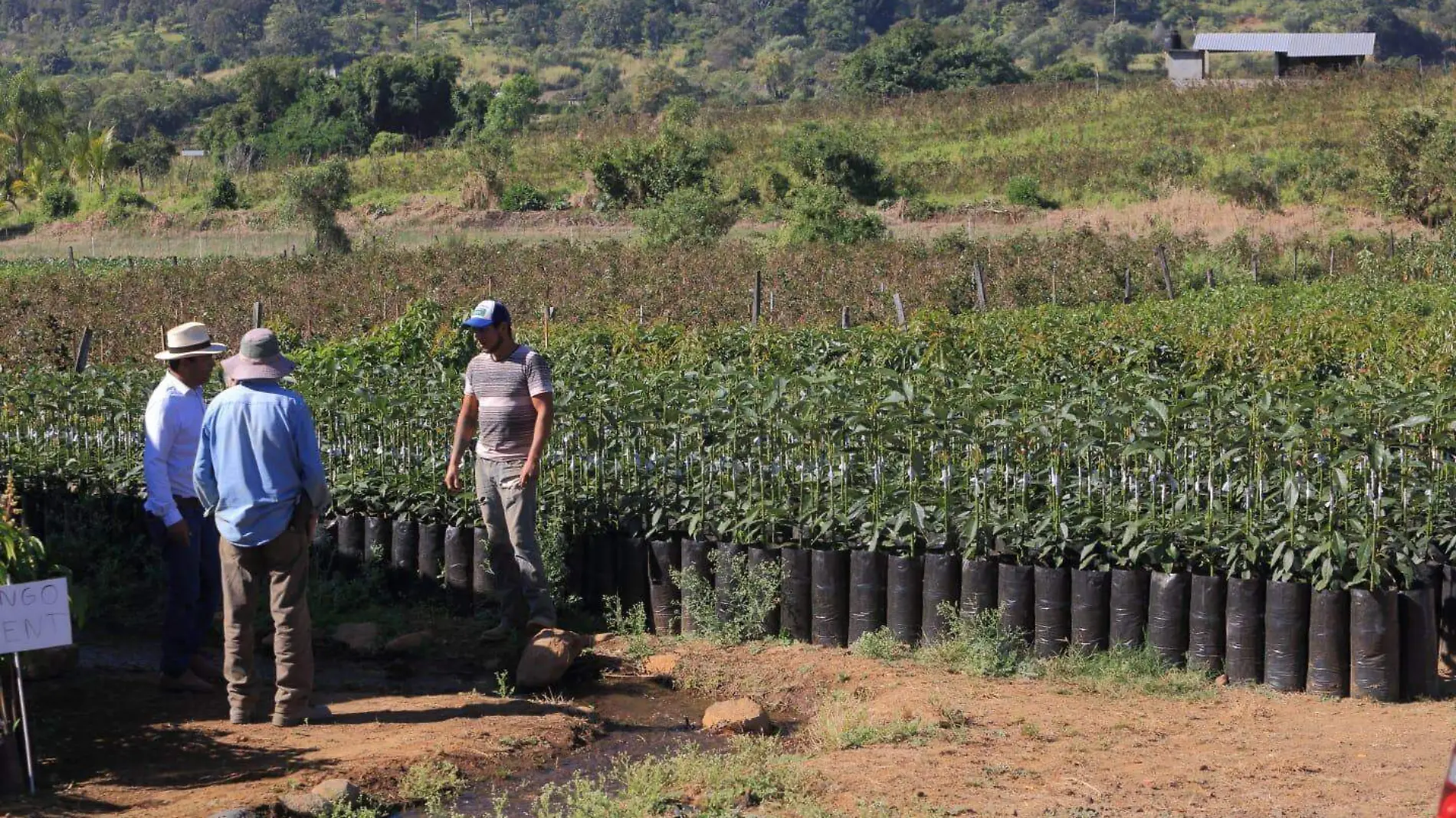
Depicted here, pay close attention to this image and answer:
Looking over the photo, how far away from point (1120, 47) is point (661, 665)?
328 feet

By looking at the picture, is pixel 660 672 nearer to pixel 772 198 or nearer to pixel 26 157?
pixel 772 198

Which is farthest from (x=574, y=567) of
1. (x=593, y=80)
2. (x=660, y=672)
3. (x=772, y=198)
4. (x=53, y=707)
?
(x=593, y=80)

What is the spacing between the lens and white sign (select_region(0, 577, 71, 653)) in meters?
5.39

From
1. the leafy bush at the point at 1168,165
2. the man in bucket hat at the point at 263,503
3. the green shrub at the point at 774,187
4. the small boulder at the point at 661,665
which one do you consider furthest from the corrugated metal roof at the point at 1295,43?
the man in bucket hat at the point at 263,503

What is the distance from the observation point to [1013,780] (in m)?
5.61

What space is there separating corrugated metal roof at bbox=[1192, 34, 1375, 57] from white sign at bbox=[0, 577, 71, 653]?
6358cm

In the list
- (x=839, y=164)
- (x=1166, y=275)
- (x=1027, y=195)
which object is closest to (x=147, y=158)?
(x=839, y=164)

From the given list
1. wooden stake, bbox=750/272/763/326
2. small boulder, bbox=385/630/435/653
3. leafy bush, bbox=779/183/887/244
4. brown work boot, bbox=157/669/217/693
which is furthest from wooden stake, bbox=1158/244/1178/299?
brown work boot, bbox=157/669/217/693

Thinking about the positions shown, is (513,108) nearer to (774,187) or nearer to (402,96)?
(402,96)

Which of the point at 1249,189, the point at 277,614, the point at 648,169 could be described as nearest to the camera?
the point at 277,614

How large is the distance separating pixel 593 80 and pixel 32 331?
89555 mm

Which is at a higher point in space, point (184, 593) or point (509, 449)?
point (509, 449)

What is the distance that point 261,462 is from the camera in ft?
20.3

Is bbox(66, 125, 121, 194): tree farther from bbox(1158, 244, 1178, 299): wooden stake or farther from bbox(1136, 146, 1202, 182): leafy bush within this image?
bbox(1158, 244, 1178, 299): wooden stake
